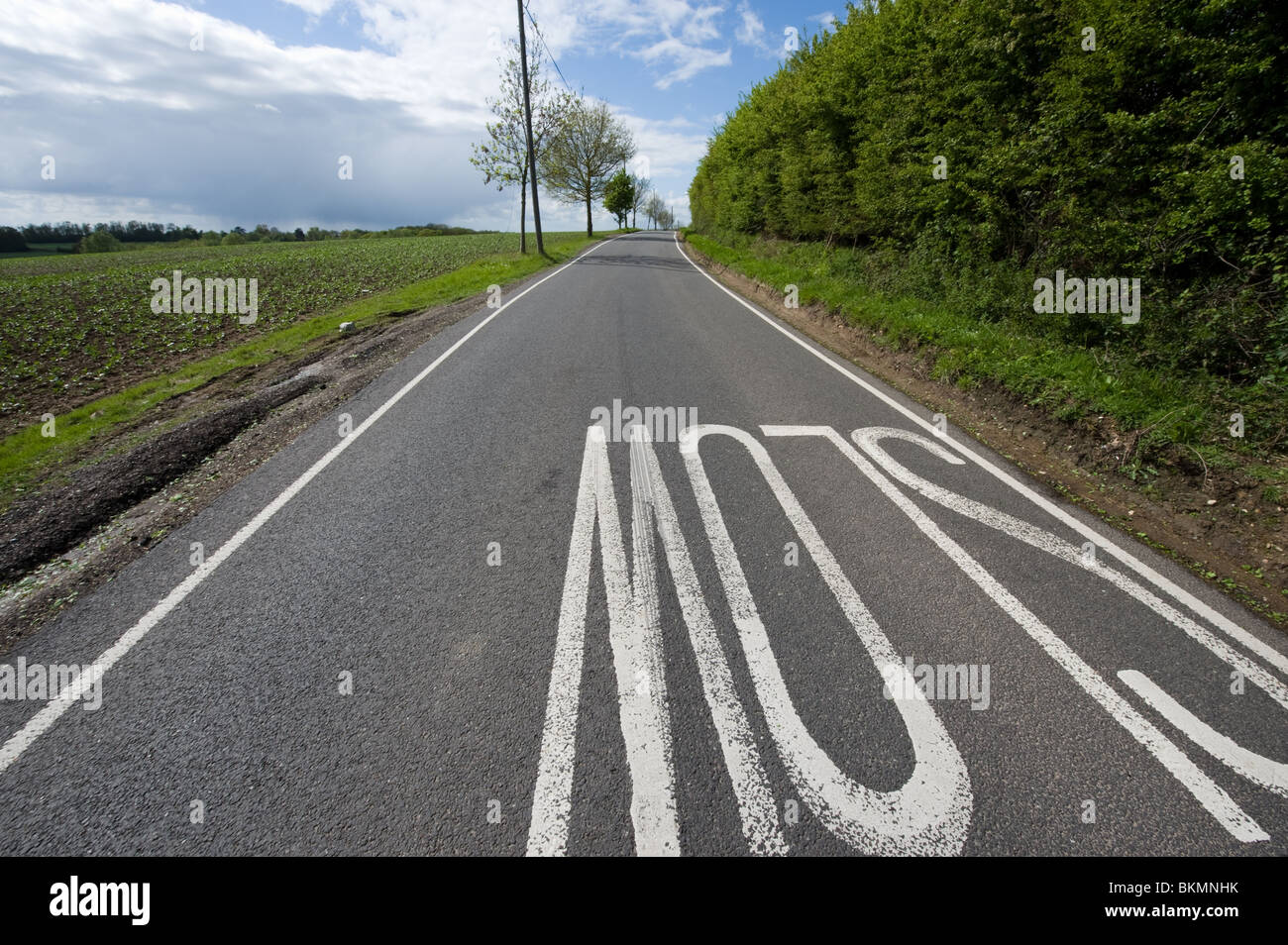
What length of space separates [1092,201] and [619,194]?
57068mm

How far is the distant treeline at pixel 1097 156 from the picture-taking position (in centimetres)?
506

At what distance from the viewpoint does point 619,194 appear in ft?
185

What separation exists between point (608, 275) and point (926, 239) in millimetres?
11191

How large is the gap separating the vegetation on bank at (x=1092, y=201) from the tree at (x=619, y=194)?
44.8m

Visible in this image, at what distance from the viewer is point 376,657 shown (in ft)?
9.41

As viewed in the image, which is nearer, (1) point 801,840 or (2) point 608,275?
(1) point 801,840

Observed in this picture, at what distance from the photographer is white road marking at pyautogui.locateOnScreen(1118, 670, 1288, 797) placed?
2291 mm

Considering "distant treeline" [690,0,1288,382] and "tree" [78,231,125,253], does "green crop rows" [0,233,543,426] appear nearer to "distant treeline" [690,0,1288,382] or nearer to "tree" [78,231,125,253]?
"distant treeline" [690,0,1288,382]

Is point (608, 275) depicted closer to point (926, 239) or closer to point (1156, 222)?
point (926, 239)

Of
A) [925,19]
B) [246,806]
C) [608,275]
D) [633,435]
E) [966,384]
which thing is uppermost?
[925,19]

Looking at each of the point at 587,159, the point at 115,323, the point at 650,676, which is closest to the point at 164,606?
the point at 650,676

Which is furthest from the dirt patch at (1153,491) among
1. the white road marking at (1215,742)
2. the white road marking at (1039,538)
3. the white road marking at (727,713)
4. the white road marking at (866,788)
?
the white road marking at (727,713)

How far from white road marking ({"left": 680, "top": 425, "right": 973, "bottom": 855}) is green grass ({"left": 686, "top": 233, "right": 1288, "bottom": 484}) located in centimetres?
384
